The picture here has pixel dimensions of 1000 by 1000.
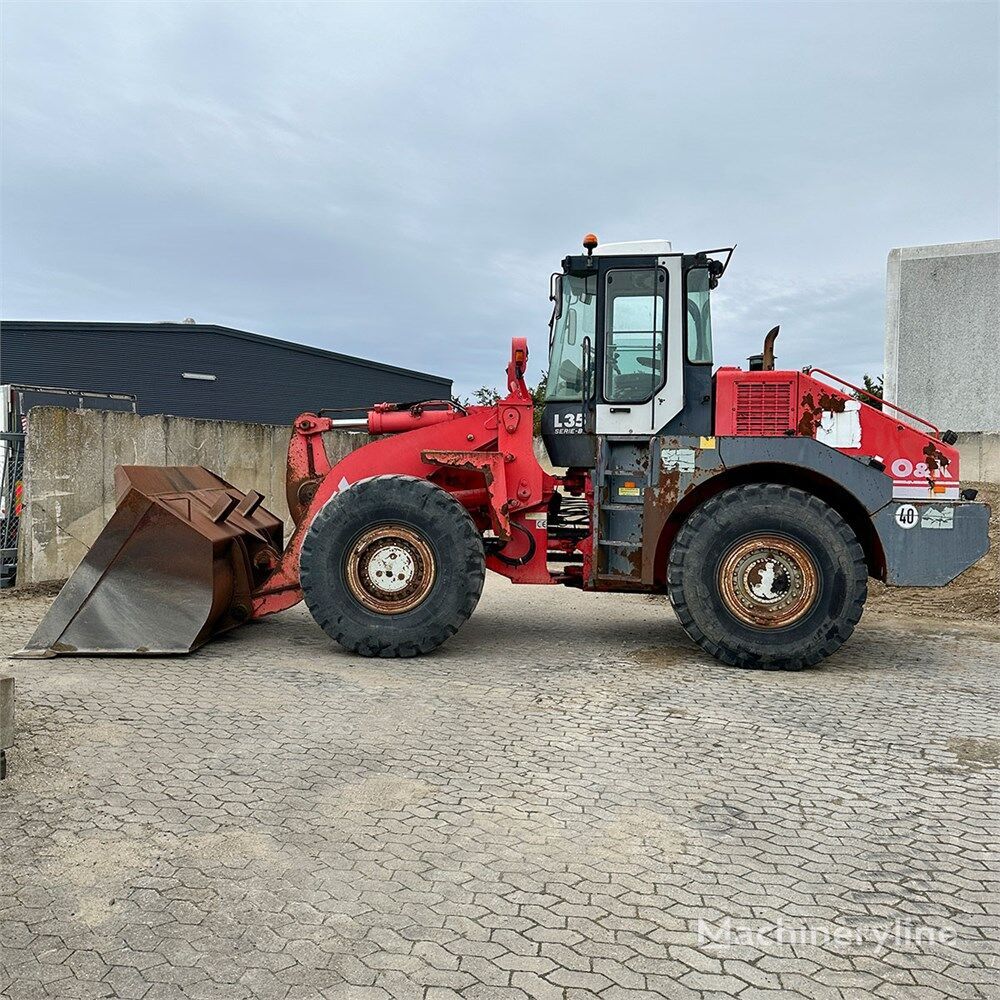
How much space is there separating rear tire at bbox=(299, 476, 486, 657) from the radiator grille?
219 cm

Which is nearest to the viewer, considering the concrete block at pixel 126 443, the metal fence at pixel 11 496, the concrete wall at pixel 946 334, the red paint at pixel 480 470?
the red paint at pixel 480 470

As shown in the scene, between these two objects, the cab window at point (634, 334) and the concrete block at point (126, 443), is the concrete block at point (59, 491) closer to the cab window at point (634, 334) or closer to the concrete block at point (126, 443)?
the concrete block at point (126, 443)

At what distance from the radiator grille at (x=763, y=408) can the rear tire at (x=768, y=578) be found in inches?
19.5

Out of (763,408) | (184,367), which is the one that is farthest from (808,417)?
(184,367)

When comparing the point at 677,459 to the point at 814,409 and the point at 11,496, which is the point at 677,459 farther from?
the point at 11,496

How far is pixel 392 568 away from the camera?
6.71 meters

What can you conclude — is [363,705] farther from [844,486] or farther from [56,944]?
[844,486]

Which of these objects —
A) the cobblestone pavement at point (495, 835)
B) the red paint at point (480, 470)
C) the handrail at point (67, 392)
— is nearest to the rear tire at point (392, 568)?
the red paint at point (480, 470)

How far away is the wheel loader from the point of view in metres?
6.46

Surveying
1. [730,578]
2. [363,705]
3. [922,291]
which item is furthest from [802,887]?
[922,291]

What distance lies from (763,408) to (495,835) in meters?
4.27

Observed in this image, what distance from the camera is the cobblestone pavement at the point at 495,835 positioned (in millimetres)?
2660

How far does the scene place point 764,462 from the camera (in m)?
6.65

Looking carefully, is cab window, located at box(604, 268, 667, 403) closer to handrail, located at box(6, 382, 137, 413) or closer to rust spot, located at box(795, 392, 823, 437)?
rust spot, located at box(795, 392, 823, 437)
